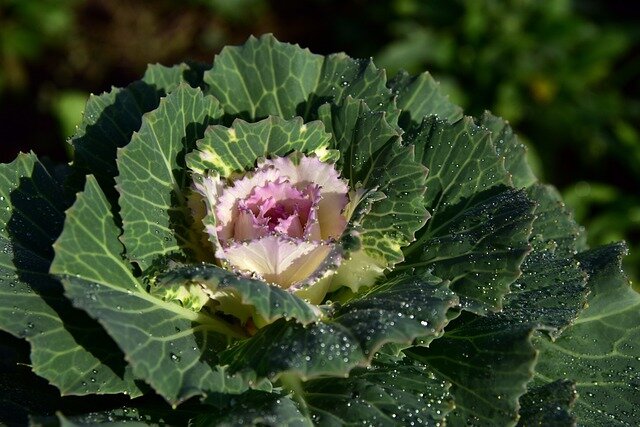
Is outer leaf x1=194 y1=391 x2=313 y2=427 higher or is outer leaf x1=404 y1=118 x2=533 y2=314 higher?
outer leaf x1=404 y1=118 x2=533 y2=314

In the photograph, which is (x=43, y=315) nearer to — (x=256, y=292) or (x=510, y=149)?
(x=256, y=292)

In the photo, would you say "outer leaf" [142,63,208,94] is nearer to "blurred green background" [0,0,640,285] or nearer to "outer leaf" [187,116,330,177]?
"outer leaf" [187,116,330,177]

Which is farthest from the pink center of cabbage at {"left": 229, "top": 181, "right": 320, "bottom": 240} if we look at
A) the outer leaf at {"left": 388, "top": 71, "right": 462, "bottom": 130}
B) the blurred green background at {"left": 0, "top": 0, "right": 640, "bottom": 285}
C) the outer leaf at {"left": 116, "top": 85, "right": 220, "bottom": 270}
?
the blurred green background at {"left": 0, "top": 0, "right": 640, "bottom": 285}

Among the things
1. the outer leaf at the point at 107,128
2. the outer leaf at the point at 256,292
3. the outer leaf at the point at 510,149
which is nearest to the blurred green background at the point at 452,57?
the outer leaf at the point at 510,149

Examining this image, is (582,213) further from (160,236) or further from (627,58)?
(160,236)

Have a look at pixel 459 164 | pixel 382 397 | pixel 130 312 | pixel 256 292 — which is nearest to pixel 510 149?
pixel 459 164

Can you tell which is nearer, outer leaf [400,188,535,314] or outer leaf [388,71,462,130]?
outer leaf [400,188,535,314]

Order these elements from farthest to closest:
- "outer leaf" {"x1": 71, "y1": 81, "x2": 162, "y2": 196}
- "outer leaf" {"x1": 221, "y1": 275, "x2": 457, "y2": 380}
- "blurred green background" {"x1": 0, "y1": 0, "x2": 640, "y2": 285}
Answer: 1. "blurred green background" {"x1": 0, "y1": 0, "x2": 640, "y2": 285}
2. "outer leaf" {"x1": 71, "y1": 81, "x2": 162, "y2": 196}
3. "outer leaf" {"x1": 221, "y1": 275, "x2": 457, "y2": 380}

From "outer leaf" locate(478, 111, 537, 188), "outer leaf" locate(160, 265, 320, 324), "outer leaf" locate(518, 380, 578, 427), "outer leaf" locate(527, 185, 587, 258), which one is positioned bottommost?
"outer leaf" locate(160, 265, 320, 324)
